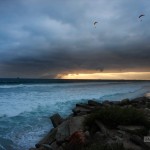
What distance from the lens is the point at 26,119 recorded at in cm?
1867

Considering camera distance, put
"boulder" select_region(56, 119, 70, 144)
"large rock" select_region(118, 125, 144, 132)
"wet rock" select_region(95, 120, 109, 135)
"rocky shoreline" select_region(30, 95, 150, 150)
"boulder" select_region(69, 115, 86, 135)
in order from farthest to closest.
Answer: "boulder" select_region(69, 115, 86, 135) < "boulder" select_region(56, 119, 70, 144) < "wet rock" select_region(95, 120, 109, 135) < "large rock" select_region(118, 125, 144, 132) < "rocky shoreline" select_region(30, 95, 150, 150)

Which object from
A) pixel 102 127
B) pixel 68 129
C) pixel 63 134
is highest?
pixel 102 127

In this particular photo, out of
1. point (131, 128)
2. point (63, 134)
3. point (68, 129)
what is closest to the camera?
point (131, 128)

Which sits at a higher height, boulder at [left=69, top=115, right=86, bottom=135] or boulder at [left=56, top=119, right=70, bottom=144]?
boulder at [left=69, top=115, right=86, bottom=135]

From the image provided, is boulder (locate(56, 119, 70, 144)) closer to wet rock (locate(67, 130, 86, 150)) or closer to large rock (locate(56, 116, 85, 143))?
large rock (locate(56, 116, 85, 143))

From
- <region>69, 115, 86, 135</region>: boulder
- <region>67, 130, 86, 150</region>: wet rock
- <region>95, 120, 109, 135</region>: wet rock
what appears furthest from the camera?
<region>69, 115, 86, 135</region>: boulder

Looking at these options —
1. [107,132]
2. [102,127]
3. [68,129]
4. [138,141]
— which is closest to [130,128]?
[107,132]

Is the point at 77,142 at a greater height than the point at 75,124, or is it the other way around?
the point at 75,124

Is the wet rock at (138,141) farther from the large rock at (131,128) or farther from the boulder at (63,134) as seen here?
the boulder at (63,134)

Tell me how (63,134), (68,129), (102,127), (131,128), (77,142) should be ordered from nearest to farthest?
(77,142)
(131,128)
(102,127)
(63,134)
(68,129)

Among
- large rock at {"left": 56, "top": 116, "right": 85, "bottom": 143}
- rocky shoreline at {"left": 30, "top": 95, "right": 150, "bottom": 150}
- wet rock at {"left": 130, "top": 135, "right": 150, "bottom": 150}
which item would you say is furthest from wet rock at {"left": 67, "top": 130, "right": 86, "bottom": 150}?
wet rock at {"left": 130, "top": 135, "right": 150, "bottom": 150}

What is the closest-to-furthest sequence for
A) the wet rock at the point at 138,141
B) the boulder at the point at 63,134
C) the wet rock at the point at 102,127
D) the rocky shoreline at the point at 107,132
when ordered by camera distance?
the wet rock at the point at 138,141
the rocky shoreline at the point at 107,132
the wet rock at the point at 102,127
the boulder at the point at 63,134

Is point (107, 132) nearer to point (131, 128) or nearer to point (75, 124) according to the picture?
point (131, 128)

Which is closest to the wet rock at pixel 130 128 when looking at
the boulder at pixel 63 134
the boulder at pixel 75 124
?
the boulder at pixel 75 124
